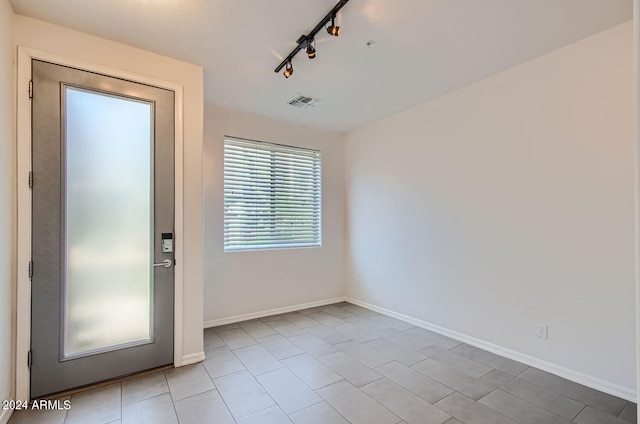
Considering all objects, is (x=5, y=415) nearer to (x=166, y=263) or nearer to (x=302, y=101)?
(x=166, y=263)

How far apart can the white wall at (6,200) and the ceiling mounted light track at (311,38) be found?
1.97 m

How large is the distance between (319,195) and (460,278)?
8.03 ft

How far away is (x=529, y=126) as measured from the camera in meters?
2.87

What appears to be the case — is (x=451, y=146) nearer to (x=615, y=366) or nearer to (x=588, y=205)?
(x=588, y=205)

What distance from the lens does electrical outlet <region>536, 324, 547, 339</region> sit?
2746 millimetres

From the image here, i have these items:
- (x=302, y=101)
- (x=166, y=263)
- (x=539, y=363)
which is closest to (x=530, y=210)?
(x=539, y=363)

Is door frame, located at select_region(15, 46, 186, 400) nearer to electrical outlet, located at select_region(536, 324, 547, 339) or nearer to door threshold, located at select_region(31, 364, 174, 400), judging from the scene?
door threshold, located at select_region(31, 364, 174, 400)

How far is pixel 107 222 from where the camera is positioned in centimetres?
254

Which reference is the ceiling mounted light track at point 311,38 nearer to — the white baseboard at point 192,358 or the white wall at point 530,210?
the white wall at point 530,210

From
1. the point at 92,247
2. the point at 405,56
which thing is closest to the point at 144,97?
the point at 92,247

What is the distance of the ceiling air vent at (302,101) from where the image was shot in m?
3.72

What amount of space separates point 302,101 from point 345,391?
10.5 ft

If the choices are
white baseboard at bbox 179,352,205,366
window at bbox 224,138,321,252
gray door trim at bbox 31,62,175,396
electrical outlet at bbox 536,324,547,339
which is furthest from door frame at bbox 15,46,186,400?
electrical outlet at bbox 536,324,547,339

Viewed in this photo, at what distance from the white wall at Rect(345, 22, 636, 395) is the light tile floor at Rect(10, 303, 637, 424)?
410 millimetres
